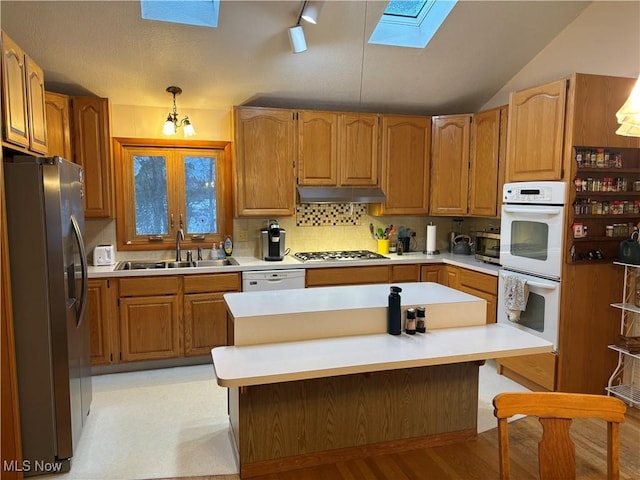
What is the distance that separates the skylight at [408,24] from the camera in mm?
3629

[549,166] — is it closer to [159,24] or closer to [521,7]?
[521,7]

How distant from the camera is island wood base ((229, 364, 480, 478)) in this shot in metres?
2.34

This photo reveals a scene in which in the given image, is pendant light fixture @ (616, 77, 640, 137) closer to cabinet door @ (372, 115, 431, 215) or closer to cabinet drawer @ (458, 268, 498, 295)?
cabinet drawer @ (458, 268, 498, 295)

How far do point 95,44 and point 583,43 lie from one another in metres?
3.77

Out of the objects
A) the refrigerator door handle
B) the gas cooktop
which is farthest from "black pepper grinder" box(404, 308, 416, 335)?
the refrigerator door handle

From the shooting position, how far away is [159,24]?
10.5 feet

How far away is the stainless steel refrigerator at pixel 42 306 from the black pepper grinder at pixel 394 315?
1.73 metres

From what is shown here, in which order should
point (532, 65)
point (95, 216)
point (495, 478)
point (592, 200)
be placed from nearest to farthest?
point (495, 478)
point (592, 200)
point (95, 216)
point (532, 65)

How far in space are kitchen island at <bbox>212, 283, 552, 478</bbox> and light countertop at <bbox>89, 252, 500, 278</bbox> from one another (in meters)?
1.15

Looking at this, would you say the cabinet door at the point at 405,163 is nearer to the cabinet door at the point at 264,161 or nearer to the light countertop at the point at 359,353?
the cabinet door at the point at 264,161

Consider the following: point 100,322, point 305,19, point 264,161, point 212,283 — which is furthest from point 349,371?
point 264,161

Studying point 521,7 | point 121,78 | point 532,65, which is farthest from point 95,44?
point 532,65

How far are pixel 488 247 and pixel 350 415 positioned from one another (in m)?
2.42

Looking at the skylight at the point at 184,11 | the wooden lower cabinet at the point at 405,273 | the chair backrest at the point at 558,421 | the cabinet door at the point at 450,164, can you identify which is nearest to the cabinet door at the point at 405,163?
the cabinet door at the point at 450,164
